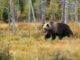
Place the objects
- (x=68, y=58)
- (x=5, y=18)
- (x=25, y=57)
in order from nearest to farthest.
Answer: (x=68, y=58)
(x=25, y=57)
(x=5, y=18)

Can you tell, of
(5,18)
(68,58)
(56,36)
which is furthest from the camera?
(5,18)

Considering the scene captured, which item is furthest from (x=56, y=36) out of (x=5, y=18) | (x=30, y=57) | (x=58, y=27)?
(x=5, y=18)

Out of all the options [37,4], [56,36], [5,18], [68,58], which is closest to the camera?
[68,58]

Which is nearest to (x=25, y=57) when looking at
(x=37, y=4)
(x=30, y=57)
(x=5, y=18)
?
(x=30, y=57)

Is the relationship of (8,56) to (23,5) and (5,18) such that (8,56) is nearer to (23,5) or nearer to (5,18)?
(5,18)

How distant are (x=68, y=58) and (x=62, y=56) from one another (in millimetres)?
Result: 223

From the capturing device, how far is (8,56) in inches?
350

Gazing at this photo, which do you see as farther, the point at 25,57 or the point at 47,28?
the point at 47,28

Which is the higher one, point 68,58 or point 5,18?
point 68,58

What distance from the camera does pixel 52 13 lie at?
51000 mm

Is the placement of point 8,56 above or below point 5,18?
above

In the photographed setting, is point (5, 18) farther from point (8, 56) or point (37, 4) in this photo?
point (8, 56)

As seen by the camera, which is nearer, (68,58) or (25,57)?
(68,58)

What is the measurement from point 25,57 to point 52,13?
4234 cm
